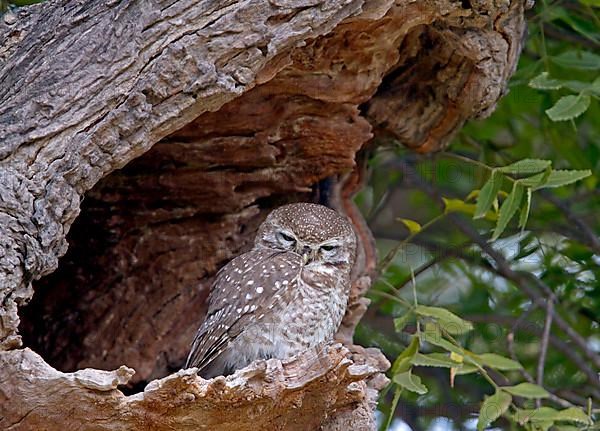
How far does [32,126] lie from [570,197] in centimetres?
293

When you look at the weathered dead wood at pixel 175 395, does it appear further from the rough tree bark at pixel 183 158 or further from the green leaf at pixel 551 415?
the green leaf at pixel 551 415

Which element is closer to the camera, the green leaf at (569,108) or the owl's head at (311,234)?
the green leaf at (569,108)

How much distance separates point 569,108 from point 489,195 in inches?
14.9

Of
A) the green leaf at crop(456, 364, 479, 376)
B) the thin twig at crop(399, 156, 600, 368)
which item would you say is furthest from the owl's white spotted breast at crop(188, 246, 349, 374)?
the thin twig at crop(399, 156, 600, 368)

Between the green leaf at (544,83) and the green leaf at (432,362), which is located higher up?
the green leaf at (544,83)

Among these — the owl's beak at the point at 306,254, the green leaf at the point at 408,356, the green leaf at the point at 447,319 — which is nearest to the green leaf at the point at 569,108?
the green leaf at the point at 447,319

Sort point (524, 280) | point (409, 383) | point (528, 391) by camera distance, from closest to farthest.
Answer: point (409, 383) < point (528, 391) < point (524, 280)

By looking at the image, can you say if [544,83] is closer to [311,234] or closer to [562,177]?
[562,177]

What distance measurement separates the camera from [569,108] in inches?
146

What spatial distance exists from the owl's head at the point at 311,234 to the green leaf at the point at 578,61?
96 cm

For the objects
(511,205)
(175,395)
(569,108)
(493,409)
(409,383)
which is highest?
(175,395)

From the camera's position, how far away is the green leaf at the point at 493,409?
11.8ft

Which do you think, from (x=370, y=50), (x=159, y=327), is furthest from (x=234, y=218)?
(x=370, y=50)

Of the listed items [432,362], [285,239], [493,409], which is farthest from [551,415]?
[285,239]
